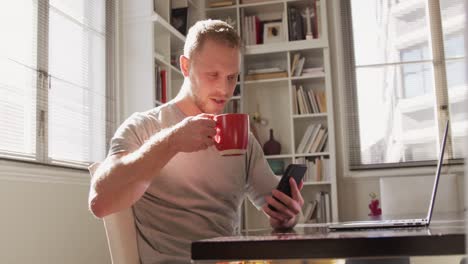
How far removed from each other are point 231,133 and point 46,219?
2.03 metres

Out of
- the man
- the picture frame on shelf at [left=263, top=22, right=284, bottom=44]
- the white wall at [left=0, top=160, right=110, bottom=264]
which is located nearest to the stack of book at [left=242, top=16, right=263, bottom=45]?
the picture frame on shelf at [left=263, top=22, right=284, bottom=44]

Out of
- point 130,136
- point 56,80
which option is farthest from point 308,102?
point 130,136

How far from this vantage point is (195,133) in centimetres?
107

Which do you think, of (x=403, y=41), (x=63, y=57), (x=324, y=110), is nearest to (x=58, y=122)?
(x=63, y=57)

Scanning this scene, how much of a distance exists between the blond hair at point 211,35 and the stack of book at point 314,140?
10.6ft

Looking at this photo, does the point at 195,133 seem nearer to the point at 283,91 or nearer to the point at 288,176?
the point at 288,176

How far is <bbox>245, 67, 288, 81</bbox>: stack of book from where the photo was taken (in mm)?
4808

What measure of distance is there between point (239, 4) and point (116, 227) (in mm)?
3939

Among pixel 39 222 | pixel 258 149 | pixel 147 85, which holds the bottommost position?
pixel 39 222

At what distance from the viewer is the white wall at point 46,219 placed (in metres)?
2.52

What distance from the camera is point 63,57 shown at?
125 inches

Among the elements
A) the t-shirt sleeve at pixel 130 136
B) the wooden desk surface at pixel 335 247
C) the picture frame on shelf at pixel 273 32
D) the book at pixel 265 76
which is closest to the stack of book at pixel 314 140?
the book at pixel 265 76

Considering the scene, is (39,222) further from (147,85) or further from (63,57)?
(147,85)

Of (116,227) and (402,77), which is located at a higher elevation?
(402,77)
